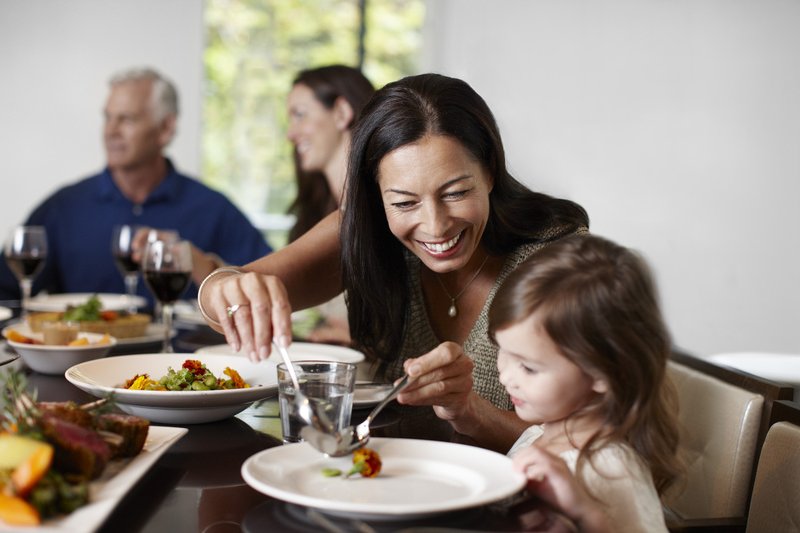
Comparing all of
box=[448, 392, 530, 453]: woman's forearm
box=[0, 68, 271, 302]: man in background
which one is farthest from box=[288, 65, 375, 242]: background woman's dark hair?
box=[448, 392, 530, 453]: woman's forearm

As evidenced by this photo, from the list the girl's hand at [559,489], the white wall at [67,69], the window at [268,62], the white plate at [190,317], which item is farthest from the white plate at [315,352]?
the window at [268,62]

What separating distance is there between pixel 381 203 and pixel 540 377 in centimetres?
84

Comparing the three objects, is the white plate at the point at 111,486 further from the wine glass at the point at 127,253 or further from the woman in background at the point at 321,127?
the woman in background at the point at 321,127

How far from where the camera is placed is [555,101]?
657 centimetres

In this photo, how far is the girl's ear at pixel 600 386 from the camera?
126 centimetres

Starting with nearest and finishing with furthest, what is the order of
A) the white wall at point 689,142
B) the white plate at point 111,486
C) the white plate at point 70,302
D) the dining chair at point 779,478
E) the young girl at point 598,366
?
the white plate at point 111,486 < the young girl at point 598,366 < the dining chair at point 779,478 < the white plate at point 70,302 < the white wall at point 689,142

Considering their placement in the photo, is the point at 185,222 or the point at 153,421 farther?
the point at 185,222

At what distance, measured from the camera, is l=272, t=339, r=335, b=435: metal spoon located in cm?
123

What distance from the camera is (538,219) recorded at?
2014 millimetres

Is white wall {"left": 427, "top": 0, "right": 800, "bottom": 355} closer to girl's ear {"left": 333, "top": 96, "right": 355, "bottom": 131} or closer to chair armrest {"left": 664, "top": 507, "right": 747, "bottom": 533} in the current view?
girl's ear {"left": 333, "top": 96, "right": 355, "bottom": 131}

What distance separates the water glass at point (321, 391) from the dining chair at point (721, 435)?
63 cm

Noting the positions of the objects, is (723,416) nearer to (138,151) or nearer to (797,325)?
(138,151)

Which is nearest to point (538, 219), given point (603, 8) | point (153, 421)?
point (153, 421)

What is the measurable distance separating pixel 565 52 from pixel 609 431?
5654 mm
